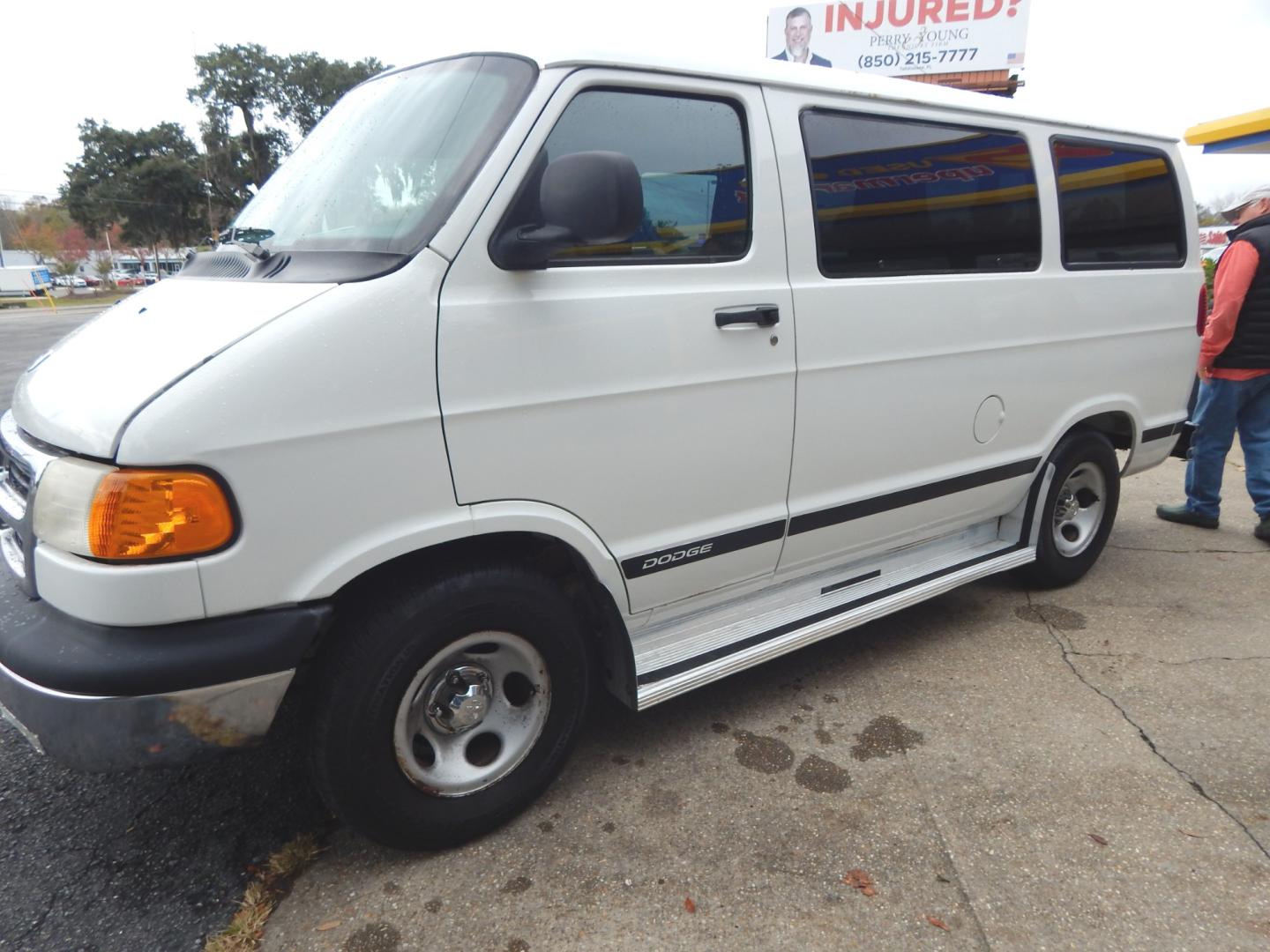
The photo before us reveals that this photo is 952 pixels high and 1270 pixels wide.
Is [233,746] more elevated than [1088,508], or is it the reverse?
[233,746]

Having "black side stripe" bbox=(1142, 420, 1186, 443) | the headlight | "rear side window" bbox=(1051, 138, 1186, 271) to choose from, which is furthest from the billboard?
the headlight

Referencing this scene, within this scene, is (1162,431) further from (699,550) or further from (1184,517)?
(699,550)

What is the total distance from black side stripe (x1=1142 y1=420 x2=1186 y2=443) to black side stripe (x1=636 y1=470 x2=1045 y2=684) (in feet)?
2.83

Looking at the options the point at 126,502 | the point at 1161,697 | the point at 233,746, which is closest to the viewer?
the point at 126,502

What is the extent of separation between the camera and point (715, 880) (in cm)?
216

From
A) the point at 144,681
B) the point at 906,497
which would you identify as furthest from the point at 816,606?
the point at 144,681

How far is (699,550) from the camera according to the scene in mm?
2559

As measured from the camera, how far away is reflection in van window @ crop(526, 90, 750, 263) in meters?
2.18

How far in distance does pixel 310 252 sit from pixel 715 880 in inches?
79.6

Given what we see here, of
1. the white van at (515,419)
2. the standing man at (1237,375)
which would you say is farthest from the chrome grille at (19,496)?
the standing man at (1237,375)

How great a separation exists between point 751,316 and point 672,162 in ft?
1.66

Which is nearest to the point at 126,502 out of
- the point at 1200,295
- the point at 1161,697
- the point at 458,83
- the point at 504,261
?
the point at 504,261

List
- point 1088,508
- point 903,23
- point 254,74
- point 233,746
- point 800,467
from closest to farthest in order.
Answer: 1. point 233,746
2. point 800,467
3. point 1088,508
4. point 903,23
5. point 254,74

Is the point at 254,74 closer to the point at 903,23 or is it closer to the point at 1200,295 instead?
the point at 903,23
